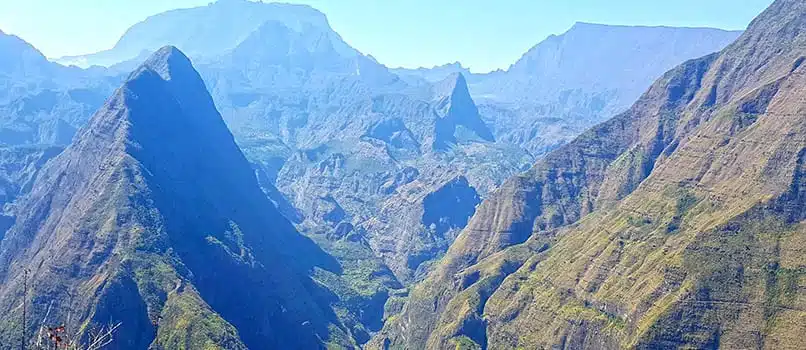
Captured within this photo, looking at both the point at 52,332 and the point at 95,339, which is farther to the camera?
the point at 52,332
